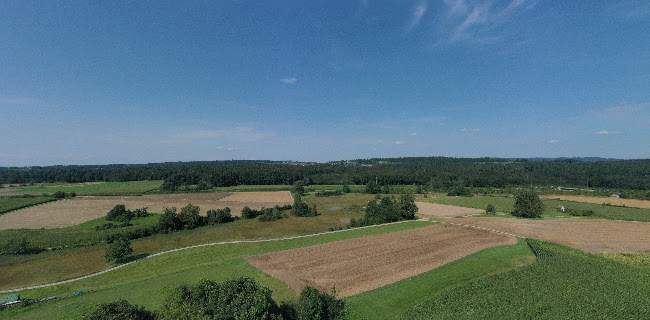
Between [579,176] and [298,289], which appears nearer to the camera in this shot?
[298,289]

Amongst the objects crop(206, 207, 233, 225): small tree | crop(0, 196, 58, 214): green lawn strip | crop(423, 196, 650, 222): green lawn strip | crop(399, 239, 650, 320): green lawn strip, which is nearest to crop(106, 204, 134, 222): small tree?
crop(206, 207, 233, 225): small tree

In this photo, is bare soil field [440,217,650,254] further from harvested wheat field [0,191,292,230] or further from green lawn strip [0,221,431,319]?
harvested wheat field [0,191,292,230]

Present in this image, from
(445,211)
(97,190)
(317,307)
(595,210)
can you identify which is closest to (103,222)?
(317,307)

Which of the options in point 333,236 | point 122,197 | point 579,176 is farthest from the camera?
point 579,176

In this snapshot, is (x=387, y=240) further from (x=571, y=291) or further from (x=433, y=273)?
(x=571, y=291)

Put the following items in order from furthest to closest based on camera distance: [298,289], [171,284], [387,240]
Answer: [387,240] → [171,284] → [298,289]

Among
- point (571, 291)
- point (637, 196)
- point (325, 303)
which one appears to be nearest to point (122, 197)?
point (325, 303)

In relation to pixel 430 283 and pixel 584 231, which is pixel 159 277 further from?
pixel 584 231
